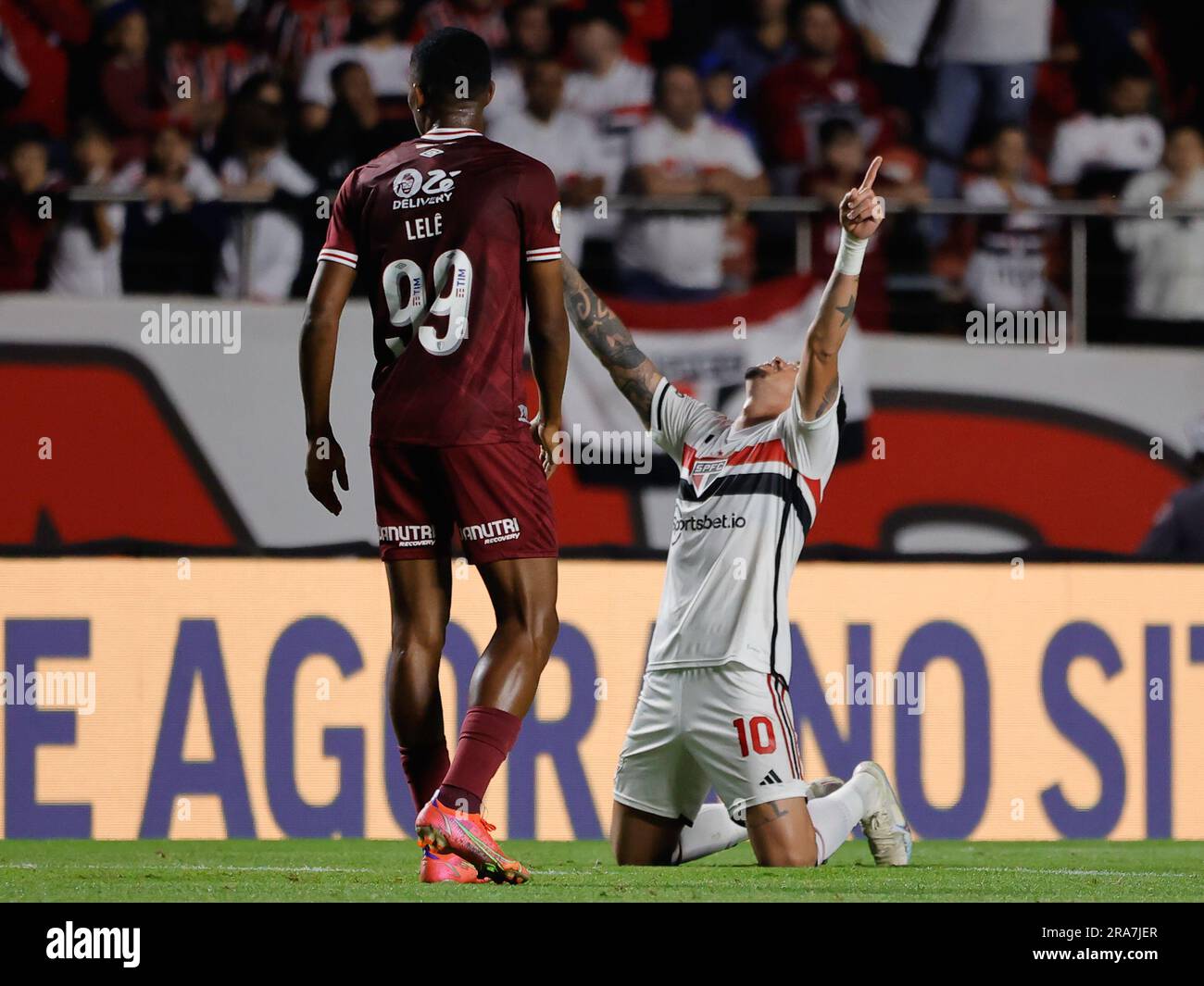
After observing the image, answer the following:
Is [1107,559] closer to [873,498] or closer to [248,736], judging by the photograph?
[873,498]

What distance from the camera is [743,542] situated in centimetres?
611

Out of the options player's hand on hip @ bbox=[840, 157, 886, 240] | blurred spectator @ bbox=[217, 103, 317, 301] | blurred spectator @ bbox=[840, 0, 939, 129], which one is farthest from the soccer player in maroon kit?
blurred spectator @ bbox=[840, 0, 939, 129]

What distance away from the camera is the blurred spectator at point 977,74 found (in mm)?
10680

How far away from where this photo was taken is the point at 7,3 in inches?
420

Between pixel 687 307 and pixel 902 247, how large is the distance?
1.26 metres

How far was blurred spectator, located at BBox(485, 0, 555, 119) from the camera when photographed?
10.4 m

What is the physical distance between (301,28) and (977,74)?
3.92 m

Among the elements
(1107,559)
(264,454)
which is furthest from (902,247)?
(264,454)

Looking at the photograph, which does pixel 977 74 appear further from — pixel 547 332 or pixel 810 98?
pixel 547 332

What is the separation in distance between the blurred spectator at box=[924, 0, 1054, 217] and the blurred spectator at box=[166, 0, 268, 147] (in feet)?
12.8

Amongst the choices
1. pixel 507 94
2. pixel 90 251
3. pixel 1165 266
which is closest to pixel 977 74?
pixel 1165 266

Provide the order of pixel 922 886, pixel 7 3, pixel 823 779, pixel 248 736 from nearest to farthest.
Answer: pixel 922 886 → pixel 823 779 → pixel 248 736 → pixel 7 3
